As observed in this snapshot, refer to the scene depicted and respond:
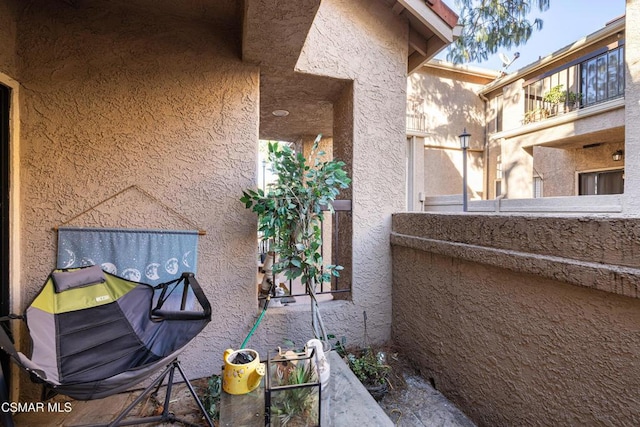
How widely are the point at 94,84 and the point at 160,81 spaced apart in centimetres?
48

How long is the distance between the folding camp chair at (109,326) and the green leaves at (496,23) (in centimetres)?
732

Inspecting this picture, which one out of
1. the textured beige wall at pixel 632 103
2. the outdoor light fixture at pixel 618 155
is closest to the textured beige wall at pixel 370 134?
the textured beige wall at pixel 632 103

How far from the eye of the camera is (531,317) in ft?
5.61

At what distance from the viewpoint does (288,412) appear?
140 cm

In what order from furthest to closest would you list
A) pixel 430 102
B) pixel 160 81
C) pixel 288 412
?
pixel 430 102 → pixel 160 81 → pixel 288 412

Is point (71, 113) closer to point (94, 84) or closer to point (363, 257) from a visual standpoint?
point (94, 84)

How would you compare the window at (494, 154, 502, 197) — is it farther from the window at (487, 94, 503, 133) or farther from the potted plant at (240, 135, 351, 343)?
the potted plant at (240, 135, 351, 343)

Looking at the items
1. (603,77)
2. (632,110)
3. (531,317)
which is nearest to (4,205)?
(531,317)

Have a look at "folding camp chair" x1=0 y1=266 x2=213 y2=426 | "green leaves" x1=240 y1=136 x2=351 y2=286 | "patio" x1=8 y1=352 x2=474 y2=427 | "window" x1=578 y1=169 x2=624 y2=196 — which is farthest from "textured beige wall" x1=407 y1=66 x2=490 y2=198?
"folding camp chair" x1=0 y1=266 x2=213 y2=426

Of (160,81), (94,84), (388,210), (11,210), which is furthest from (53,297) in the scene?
(388,210)

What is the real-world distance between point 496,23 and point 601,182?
15.6 ft

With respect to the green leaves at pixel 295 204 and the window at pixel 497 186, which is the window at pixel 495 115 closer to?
the window at pixel 497 186

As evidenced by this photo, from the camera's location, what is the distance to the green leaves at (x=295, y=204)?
238 cm

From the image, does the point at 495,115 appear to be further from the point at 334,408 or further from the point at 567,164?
the point at 334,408
